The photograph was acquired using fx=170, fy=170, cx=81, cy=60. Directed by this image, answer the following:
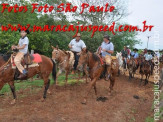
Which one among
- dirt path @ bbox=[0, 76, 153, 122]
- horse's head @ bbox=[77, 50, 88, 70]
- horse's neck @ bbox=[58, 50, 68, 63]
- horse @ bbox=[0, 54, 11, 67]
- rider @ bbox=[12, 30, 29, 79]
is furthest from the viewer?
horse's neck @ bbox=[58, 50, 68, 63]

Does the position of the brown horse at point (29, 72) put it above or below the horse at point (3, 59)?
below

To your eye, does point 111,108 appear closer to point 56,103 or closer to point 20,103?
point 56,103

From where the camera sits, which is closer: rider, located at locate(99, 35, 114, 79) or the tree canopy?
rider, located at locate(99, 35, 114, 79)

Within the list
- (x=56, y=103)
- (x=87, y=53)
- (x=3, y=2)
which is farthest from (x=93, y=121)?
(x=3, y=2)

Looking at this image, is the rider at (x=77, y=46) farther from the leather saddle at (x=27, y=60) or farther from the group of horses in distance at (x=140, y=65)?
the group of horses in distance at (x=140, y=65)

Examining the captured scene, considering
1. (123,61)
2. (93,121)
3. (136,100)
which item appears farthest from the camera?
(123,61)

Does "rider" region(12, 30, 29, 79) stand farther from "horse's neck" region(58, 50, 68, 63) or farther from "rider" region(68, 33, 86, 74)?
"rider" region(68, 33, 86, 74)

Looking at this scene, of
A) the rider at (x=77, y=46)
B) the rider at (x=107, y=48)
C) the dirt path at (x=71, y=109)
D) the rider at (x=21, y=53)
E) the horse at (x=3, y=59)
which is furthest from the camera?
the rider at (x=77, y=46)

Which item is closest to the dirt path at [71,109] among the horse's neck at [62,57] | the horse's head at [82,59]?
the horse's head at [82,59]

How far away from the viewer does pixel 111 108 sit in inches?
278

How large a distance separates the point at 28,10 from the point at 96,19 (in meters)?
10.2

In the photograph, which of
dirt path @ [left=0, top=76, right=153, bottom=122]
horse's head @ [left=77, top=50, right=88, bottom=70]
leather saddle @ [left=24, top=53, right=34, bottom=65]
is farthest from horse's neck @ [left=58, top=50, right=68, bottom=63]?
horse's head @ [left=77, top=50, right=88, bottom=70]

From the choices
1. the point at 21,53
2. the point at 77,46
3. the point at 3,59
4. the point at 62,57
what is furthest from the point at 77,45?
the point at 3,59

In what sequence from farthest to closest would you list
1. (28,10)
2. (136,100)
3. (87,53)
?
(28,10), (136,100), (87,53)
